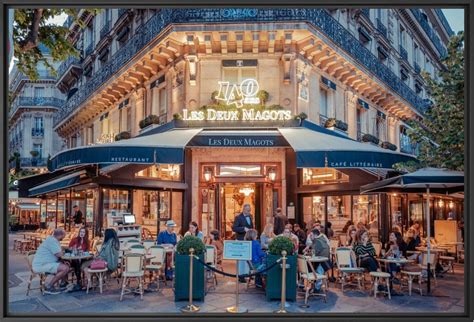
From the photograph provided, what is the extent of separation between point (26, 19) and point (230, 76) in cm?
704

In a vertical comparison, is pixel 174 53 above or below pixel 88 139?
above

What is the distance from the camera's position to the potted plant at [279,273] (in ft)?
28.5

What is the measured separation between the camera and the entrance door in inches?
591

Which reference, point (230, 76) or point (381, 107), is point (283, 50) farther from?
point (381, 107)

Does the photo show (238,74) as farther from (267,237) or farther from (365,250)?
(365,250)

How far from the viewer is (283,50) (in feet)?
47.5

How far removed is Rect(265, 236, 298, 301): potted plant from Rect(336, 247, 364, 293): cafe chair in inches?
59.1

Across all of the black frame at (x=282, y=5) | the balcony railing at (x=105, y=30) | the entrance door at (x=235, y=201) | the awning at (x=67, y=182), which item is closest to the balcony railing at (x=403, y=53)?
the entrance door at (x=235, y=201)

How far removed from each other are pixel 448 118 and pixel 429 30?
18629 millimetres

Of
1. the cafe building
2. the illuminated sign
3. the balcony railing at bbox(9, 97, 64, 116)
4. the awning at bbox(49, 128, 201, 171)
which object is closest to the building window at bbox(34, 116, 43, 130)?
the balcony railing at bbox(9, 97, 64, 116)

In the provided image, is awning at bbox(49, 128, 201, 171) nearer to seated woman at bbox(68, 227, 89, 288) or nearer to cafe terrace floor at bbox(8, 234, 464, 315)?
seated woman at bbox(68, 227, 89, 288)

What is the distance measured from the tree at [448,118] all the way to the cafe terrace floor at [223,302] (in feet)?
9.49

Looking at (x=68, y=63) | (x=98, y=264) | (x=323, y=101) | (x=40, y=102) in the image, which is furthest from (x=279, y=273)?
(x=40, y=102)

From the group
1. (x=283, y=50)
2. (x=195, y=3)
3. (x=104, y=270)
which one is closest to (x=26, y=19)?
(x=195, y=3)
